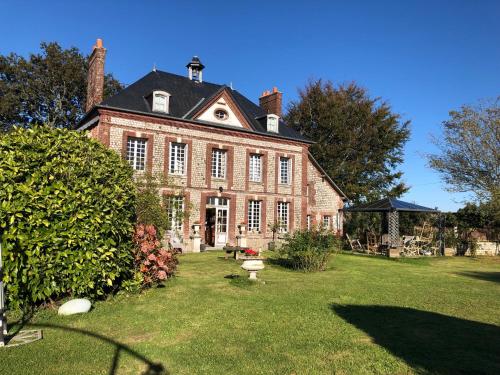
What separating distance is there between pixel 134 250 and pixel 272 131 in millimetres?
15586

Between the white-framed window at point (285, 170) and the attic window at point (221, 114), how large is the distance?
425 cm

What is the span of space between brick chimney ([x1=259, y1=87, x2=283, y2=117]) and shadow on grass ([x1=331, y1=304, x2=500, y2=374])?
19.2m

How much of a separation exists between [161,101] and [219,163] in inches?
169

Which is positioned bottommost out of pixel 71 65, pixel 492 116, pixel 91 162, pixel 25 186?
pixel 25 186

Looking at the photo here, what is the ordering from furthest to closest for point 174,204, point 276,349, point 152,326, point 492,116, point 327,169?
point 327,169 < point 492,116 < point 174,204 < point 152,326 < point 276,349

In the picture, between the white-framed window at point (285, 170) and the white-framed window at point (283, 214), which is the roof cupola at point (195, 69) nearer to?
the white-framed window at point (285, 170)

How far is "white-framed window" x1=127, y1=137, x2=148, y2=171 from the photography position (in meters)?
18.4

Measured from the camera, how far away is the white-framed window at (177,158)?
1958 cm

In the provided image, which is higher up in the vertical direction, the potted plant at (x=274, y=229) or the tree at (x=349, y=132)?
the tree at (x=349, y=132)

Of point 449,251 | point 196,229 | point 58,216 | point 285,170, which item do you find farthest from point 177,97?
point 449,251

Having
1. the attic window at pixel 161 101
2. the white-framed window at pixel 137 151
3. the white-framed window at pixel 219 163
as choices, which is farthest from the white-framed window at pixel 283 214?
the attic window at pixel 161 101

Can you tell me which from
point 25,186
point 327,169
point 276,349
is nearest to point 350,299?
point 276,349

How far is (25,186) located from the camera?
630 centimetres

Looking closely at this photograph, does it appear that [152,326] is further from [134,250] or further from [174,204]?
[174,204]
